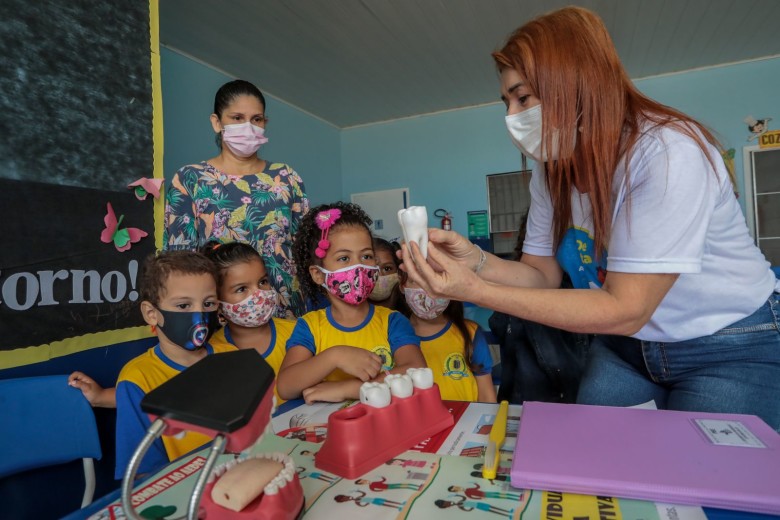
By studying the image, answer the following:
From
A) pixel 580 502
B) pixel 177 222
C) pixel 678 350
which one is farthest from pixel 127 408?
pixel 678 350

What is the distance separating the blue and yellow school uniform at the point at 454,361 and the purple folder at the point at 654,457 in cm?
99

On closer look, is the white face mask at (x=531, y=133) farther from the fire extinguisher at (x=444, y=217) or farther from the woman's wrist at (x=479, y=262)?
the fire extinguisher at (x=444, y=217)

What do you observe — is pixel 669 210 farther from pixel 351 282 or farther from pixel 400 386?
pixel 351 282

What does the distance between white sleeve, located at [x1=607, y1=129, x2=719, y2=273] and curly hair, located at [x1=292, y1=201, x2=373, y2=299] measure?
3.45 feet

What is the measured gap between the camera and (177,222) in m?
2.10

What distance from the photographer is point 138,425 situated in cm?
127

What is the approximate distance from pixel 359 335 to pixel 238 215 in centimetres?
94

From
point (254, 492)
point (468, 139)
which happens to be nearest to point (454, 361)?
point (254, 492)

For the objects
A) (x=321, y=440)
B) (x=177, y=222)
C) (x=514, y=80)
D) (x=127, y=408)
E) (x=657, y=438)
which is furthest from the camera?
(x=177, y=222)

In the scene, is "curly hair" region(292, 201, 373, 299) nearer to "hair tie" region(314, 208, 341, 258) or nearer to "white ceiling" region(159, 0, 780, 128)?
"hair tie" region(314, 208, 341, 258)

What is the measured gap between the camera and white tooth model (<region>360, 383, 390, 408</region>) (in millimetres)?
803

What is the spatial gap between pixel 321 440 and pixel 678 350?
83 cm

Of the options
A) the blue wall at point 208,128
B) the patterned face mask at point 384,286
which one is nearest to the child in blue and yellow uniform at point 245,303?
the patterned face mask at point 384,286

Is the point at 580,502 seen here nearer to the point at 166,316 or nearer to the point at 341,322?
the point at 341,322
